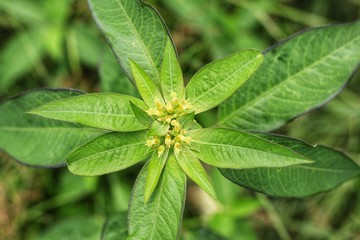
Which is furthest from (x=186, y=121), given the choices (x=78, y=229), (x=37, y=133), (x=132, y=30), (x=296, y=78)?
(x=78, y=229)

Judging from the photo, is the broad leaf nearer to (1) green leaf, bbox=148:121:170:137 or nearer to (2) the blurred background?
(1) green leaf, bbox=148:121:170:137

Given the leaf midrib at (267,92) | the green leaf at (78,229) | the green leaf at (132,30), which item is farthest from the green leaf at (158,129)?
the green leaf at (78,229)

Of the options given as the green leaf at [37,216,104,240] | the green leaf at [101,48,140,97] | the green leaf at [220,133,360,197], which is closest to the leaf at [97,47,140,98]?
the green leaf at [101,48,140,97]

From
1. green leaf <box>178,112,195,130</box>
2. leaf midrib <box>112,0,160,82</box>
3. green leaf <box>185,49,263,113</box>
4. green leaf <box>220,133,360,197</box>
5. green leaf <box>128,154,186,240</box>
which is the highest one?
leaf midrib <box>112,0,160,82</box>

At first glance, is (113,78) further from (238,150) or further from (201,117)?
(201,117)

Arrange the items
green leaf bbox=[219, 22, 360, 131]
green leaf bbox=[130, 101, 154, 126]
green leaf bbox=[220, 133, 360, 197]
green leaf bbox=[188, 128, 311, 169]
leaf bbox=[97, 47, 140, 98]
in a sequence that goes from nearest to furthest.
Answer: green leaf bbox=[188, 128, 311, 169] < green leaf bbox=[130, 101, 154, 126] < green leaf bbox=[220, 133, 360, 197] < green leaf bbox=[219, 22, 360, 131] < leaf bbox=[97, 47, 140, 98]

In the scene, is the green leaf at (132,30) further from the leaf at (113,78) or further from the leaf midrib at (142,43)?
the leaf at (113,78)

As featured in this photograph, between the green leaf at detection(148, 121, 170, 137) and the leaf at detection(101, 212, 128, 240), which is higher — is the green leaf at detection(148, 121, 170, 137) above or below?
above
